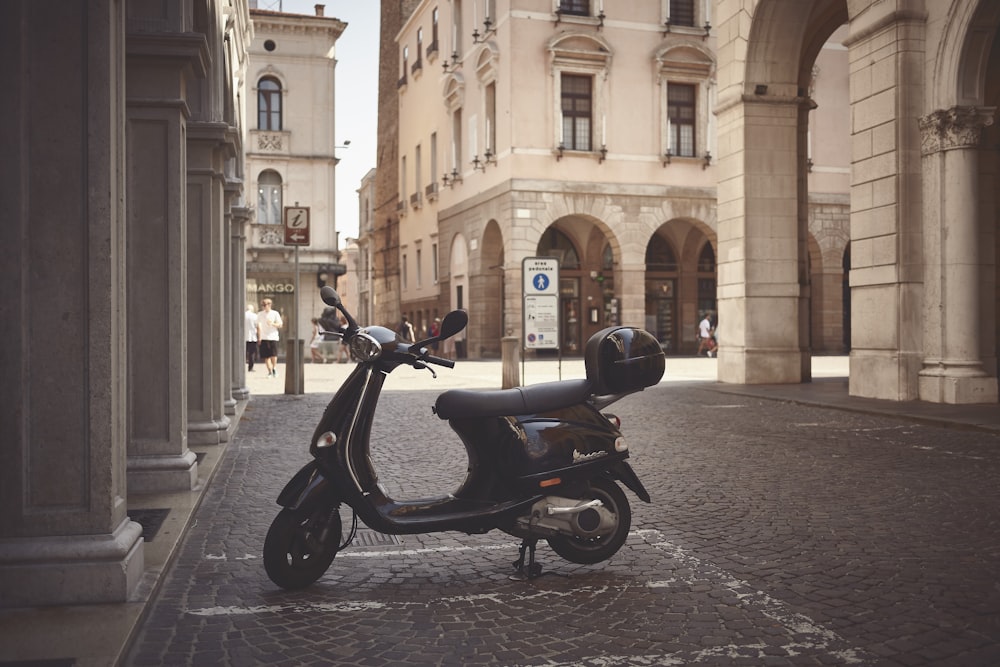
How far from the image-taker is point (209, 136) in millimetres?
8523

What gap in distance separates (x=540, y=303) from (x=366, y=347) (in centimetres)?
1333

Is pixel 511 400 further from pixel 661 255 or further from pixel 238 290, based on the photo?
pixel 661 255

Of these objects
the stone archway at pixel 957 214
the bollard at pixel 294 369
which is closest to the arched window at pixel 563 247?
the bollard at pixel 294 369

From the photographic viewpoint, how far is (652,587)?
438 cm

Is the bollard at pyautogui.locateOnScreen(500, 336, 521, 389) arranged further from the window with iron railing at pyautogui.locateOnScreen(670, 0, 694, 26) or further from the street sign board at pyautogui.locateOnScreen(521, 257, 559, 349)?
the window with iron railing at pyautogui.locateOnScreen(670, 0, 694, 26)

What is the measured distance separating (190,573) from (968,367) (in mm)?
11033

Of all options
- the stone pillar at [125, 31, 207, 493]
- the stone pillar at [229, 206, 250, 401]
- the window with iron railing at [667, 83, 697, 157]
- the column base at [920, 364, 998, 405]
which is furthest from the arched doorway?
the stone pillar at [125, 31, 207, 493]

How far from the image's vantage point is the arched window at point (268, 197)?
3956 centimetres

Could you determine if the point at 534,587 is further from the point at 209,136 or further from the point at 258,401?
the point at 258,401

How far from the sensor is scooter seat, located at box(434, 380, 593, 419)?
448 centimetres

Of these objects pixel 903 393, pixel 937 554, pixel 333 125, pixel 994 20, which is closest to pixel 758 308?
pixel 903 393

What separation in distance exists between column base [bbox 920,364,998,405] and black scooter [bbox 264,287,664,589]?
9428 millimetres

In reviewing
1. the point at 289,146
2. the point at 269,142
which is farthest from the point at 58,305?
the point at 289,146

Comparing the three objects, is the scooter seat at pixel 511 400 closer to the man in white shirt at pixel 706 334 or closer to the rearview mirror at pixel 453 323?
the rearview mirror at pixel 453 323
